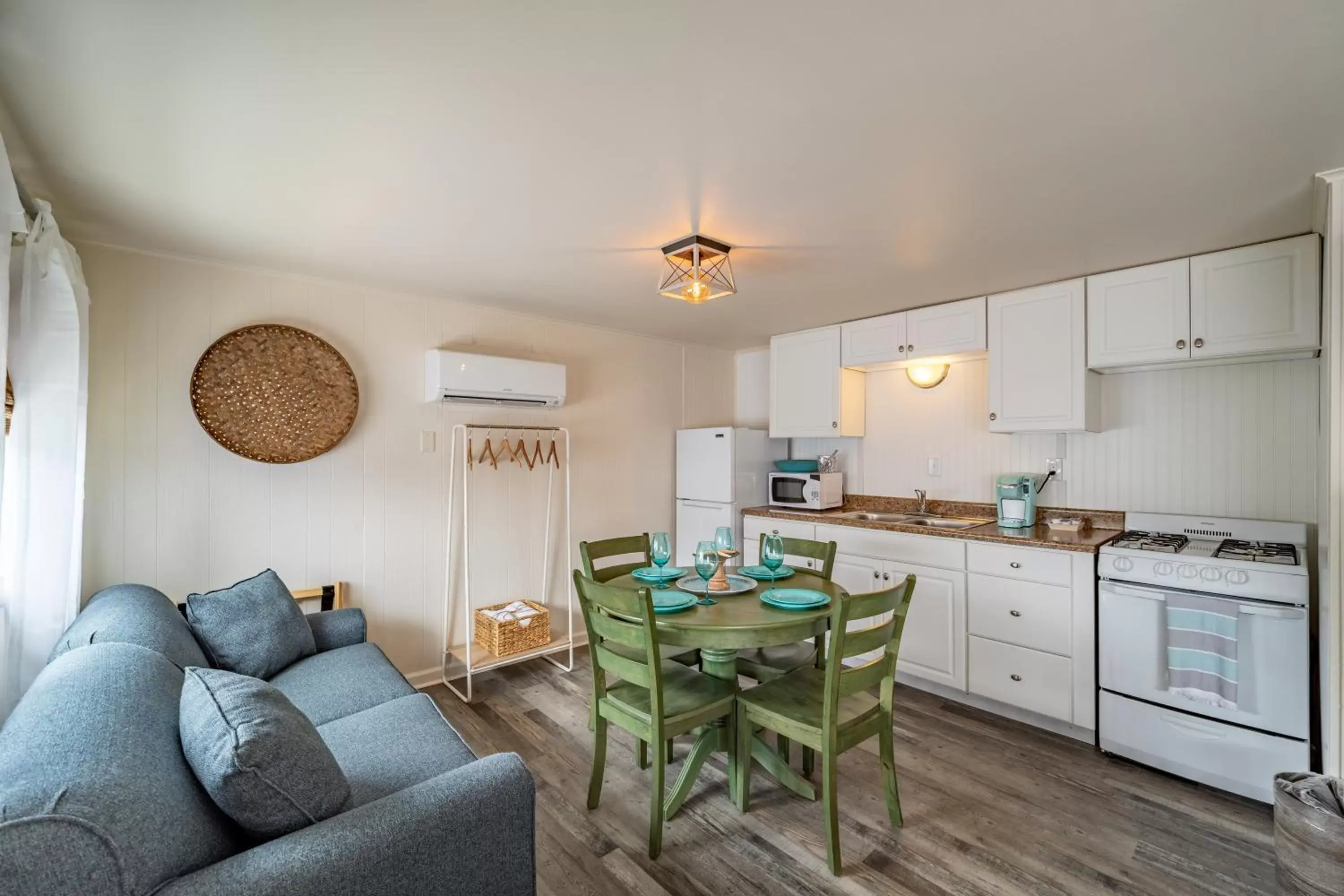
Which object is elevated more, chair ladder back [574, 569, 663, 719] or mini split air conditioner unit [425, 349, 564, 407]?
mini split air conditioner unit [425, 349, 564, 407]

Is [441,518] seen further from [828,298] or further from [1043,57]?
[1043,57]

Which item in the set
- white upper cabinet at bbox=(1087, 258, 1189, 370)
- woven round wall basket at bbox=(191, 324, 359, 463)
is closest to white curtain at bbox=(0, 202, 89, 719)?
woven round wall basket at bbox=(191, 324, 359, 463)

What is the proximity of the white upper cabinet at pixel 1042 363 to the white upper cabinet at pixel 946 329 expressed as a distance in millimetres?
67

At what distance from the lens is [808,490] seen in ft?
13.9

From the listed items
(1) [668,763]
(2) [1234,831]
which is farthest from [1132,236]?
(1) [668,763]

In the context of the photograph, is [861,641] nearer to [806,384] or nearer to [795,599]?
[795,599]

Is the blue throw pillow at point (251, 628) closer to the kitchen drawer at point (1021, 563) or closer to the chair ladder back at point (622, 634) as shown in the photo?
the chair ladder back at point (622, 634)

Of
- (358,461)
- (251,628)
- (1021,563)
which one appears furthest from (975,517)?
(251,628)

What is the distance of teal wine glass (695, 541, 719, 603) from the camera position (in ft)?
7.95

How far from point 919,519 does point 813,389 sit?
3.77ft

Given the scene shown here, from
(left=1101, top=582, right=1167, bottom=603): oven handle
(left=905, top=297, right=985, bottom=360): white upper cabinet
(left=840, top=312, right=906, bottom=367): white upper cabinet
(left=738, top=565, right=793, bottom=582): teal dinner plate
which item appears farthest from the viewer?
(left=840, top=312, right=906, bottom=367): white upper cabinet

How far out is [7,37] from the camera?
4.28 ft

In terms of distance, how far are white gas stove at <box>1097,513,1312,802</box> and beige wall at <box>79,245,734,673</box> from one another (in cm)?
280

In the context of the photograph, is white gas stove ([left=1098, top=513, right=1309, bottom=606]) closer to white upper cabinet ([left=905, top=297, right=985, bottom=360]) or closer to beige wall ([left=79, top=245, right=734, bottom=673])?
white upper cabinet ([left=905, top=297, right=985, bottom=360])
